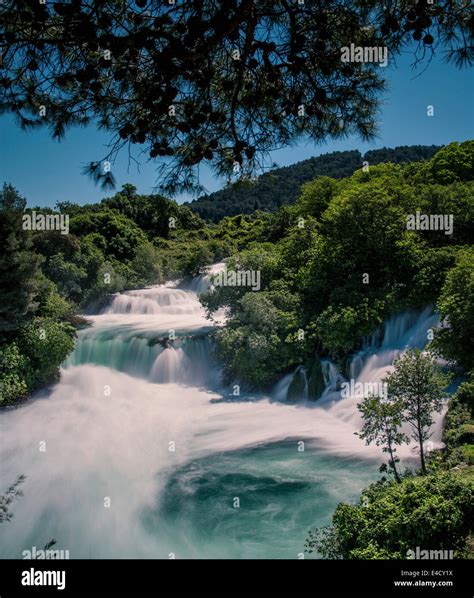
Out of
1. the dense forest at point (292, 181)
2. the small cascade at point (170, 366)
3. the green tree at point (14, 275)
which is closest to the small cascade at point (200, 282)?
the small cascade at point (170, 366)

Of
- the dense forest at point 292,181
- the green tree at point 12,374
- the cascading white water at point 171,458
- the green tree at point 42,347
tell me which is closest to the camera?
the cascading white water at point 171,458

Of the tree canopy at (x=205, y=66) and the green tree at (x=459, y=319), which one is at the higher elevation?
the tree canopy at (x=205, y=66)

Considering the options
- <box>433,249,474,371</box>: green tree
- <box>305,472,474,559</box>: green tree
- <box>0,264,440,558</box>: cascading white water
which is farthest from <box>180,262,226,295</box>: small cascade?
<box>305,472,474,559</box>: green tree

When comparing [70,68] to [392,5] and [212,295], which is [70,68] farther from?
[212,295]

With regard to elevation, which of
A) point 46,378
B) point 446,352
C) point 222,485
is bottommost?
point 222,485

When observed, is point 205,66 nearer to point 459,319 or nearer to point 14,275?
point 459,319

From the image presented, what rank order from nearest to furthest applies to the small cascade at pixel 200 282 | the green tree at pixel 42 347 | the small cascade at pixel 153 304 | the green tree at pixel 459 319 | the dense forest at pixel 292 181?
the green tree at pixel 459 319 < the green tree at pixel 42 347 < the small cascade at pixel 153 304 < the small cascade at pixel 200 282 < the dense forest at pixel 292 181

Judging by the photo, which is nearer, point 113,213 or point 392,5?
point 392,5

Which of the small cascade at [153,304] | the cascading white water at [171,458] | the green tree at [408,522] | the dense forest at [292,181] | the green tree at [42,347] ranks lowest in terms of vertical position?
the cascading white water at [171,458]

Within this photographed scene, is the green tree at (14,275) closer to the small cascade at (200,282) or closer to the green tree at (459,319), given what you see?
the green tree at (459,319)

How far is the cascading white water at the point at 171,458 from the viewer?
9.13 metres
